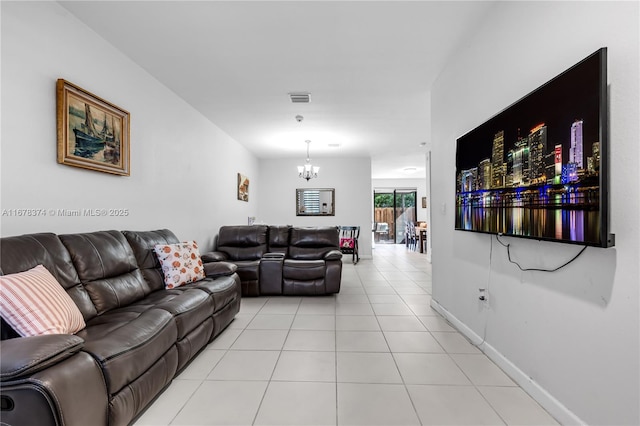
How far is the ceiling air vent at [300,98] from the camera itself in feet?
12.3

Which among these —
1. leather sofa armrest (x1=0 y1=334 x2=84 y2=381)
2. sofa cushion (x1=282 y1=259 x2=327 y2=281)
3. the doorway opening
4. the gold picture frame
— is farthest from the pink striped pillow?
the doorway opening

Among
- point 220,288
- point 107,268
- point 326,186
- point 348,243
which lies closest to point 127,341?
point 107,268

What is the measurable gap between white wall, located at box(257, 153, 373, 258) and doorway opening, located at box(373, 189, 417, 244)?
396 cm

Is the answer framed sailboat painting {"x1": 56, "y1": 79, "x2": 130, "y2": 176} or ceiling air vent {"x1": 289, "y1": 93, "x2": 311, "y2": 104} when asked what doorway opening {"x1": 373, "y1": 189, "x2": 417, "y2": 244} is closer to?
ceiling air vent {"x1": 289, "y1": 93, "x2": 311, "y2": 104}

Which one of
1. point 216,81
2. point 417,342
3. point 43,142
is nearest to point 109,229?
point 43,142

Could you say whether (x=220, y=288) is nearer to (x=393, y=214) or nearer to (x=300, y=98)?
(x=300, y=98)

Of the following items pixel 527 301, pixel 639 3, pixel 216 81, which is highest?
pixel 216 81

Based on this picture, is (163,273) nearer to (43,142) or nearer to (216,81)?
(43,142)

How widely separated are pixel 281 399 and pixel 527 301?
1.66 m

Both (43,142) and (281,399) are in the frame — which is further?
(43,142)

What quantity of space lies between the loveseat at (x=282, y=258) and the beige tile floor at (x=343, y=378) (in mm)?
801

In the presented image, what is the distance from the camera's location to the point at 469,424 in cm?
158

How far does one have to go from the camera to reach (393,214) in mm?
11781

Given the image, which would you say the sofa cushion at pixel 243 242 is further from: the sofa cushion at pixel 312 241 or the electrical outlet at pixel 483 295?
the electrical outlet at pixel 483 295
